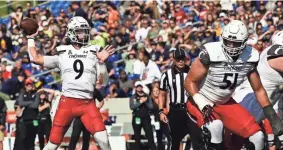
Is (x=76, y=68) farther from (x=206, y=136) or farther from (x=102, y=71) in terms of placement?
(x=206, y=136)

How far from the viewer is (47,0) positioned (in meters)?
21.7

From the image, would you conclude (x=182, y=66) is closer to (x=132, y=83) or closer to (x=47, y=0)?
(x=132, y=83)

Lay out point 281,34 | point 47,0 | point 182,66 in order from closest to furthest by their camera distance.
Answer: point 281,34, point 182,66, point 47,0

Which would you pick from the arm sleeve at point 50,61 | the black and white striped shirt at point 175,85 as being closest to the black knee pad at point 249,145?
the black and white striped shirt at point 175,85

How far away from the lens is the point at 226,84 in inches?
316

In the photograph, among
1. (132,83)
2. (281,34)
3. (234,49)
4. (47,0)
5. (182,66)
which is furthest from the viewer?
(47,0)

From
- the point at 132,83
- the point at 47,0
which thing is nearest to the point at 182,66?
the point at 132,83

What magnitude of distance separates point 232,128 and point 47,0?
47.2 ft

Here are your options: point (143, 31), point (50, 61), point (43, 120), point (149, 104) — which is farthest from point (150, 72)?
point (50, 61)

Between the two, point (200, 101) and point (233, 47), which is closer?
point (233, 47)

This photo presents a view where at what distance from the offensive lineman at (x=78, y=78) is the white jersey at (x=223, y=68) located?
5.16ft

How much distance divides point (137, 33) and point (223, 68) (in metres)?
9.33

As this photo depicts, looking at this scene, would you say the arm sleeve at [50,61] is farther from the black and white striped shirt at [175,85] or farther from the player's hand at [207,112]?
the player's hand at [207,112]

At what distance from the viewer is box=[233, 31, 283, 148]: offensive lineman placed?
27.8 feet
